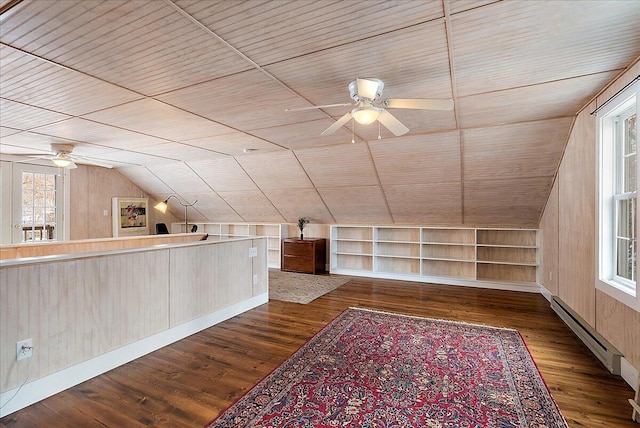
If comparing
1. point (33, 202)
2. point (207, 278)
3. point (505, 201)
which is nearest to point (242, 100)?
point (207, 278)

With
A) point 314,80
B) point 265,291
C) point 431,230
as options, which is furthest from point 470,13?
point 431,230

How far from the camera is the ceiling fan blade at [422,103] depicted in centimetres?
226

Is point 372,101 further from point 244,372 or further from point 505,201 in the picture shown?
point 505,201

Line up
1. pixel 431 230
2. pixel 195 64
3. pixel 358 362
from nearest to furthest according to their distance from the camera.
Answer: pixel 195 64, pixel 358 362, pixel 431 230

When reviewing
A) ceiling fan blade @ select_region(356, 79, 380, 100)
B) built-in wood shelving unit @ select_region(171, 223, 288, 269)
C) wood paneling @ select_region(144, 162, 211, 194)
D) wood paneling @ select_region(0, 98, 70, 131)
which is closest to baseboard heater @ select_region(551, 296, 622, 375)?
ceiling fan blade @ select_region(356, 79, 380, 100)

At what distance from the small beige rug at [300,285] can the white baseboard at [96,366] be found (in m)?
1.28

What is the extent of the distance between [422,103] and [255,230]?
6.31 meters

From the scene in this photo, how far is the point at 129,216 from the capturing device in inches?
302

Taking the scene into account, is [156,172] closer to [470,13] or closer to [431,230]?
[431,230]

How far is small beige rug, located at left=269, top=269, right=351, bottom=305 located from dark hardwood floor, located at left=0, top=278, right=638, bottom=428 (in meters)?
0.39

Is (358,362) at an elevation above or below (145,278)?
below

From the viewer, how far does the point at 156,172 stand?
6922 mm

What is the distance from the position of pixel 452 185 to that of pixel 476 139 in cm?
111

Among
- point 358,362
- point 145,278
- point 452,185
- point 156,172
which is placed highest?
point 156,172
